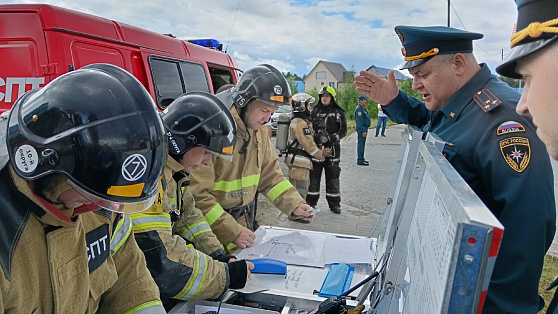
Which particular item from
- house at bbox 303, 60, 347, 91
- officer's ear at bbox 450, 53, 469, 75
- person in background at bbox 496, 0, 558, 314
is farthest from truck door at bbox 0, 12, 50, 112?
house at bbox 303, 60, 347, 91

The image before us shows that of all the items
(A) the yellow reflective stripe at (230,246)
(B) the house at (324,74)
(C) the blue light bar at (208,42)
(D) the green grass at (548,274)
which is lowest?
(D) the green grass at (548,274)

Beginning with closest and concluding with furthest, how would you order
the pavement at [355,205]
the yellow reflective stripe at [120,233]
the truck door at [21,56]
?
the yellow reflective stripe at [120,233]
the truck door at [21,56]
the pavement at [355,205]

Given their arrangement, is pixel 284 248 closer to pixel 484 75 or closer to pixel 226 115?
pixel 226 115

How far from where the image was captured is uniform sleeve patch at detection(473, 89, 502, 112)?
1500 mm

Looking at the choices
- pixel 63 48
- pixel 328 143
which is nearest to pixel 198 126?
pixel 63 48

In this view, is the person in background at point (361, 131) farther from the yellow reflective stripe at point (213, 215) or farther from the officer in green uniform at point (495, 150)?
the officer in green uniform at point (495, 150)

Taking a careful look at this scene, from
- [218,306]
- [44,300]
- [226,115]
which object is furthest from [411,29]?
[44,300]

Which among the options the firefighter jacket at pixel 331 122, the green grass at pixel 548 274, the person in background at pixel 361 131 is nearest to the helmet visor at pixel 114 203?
the green grass at pixel 548 274

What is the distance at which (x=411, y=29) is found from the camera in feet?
6.25

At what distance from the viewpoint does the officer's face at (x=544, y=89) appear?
783mm

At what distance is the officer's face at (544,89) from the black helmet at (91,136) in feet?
3.14

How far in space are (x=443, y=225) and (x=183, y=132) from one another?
142cm

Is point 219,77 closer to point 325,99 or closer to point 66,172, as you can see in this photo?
point 325,99

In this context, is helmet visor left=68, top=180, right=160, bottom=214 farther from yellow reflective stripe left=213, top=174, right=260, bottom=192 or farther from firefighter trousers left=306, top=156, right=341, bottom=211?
firefighter trousers left=306, top=156, right=341, bottom=211
